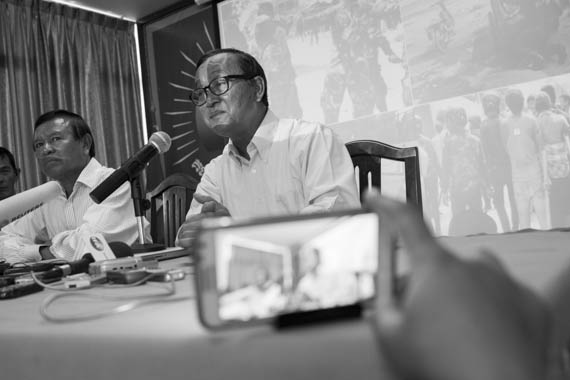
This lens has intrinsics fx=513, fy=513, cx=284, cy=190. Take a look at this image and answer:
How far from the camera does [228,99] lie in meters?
1.73

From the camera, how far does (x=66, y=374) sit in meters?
0.47

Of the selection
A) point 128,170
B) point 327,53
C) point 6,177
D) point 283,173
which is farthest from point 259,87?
point 6,177

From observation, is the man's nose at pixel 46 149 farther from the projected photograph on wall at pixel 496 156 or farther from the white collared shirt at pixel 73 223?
the projected photograph on wall at pixel 496 156

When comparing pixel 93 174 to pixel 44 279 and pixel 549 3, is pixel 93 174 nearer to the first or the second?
pixel 44 279

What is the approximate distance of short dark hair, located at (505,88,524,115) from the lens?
2839 millimetres

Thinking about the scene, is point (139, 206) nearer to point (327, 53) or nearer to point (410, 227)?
point (410, 227)

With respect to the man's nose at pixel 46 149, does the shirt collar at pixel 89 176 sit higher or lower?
lower

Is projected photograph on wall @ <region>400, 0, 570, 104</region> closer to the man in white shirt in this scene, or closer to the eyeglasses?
the eyeglasses

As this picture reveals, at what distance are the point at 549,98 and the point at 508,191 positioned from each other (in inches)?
21.4

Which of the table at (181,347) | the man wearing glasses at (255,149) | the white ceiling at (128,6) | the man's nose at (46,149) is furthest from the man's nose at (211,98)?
the white ceiling at (128,6)

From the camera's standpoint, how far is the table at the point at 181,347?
1.15 feet

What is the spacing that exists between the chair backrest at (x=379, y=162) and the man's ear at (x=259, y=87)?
0.40 meters

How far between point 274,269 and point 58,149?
200 centimetres

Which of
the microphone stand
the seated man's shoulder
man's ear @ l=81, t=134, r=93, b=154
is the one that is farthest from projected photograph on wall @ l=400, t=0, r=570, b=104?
the microphone stand
